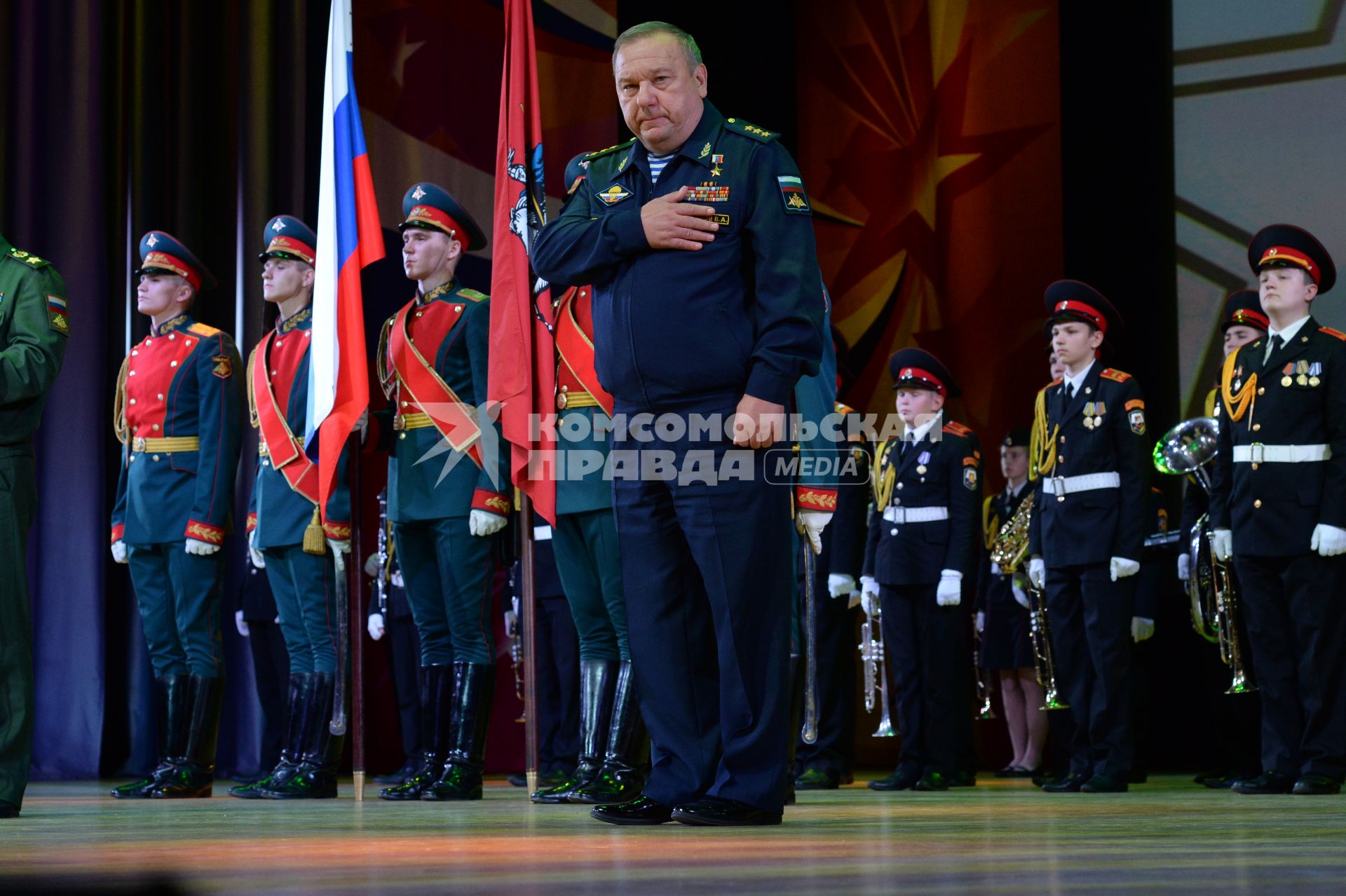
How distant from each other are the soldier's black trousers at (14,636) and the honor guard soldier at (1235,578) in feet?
13.1

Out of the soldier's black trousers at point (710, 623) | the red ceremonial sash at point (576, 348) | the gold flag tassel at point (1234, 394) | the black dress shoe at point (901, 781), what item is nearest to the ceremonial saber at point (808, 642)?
the red ceremonial sash at point (576, 348)

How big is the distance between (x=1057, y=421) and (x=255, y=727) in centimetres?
384

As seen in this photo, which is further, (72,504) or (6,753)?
(72,504)

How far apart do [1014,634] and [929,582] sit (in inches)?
48.9

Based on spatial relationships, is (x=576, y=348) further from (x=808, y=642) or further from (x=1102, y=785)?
(x=1102, y=785)

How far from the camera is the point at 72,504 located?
6902 mm

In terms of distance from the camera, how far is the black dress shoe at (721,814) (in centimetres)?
278

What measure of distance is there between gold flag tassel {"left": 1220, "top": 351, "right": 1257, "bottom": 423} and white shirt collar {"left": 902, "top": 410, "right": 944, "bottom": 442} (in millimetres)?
1223

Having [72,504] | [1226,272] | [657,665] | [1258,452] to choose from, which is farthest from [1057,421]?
[72,504]

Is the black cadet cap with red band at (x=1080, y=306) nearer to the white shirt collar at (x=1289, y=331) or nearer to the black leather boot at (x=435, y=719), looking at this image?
the white shirt collar at (x=1289, y=331)

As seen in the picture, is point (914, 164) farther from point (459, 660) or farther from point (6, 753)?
point (6, 753)

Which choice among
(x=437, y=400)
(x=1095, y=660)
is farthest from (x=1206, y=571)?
(x=437, y=400)

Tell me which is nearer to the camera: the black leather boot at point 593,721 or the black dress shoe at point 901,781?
the black leather boot at point 593,721

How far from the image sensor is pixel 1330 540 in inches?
185
